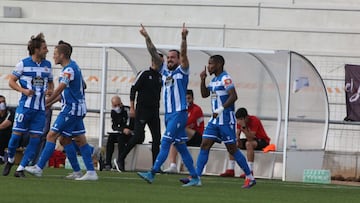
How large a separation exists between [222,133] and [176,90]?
3.14ft

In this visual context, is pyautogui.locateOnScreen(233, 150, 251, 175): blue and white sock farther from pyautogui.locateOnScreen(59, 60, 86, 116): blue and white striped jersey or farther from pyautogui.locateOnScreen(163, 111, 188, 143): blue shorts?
pyautogui.locateOnScreen(59, 60, 86, 116): blue and white striped jersey

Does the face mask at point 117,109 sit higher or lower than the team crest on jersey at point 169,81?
lower

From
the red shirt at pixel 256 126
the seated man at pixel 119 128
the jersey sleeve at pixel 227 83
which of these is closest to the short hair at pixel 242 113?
the red shirt at pixel 256 126

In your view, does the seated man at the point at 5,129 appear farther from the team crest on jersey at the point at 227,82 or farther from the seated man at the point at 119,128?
the team crest on jersey at the point at 227,82

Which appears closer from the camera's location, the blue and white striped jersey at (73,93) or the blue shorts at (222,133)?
the blue and white striped jersey at (73,93)

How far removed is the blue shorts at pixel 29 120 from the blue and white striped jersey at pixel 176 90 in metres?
1.79

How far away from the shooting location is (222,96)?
16.9 m

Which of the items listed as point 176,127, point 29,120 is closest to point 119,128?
point 29,120

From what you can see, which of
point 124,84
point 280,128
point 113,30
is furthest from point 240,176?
point 113,30

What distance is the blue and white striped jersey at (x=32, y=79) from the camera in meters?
16.6

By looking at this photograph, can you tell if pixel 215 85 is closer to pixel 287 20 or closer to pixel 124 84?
pixel 124 84

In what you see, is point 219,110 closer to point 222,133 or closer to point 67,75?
point 222,133

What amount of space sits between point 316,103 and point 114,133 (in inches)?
153

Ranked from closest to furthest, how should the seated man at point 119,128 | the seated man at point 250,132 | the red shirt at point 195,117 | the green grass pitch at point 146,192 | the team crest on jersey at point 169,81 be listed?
the green grass pitch at point 146,192
the team crest on jersey at point 169,81
the seated man at point 250,132
the red shirt at point 195,117
the seated man at point 119,128
